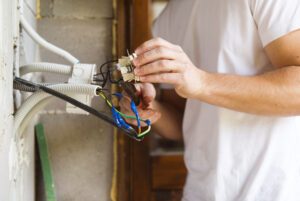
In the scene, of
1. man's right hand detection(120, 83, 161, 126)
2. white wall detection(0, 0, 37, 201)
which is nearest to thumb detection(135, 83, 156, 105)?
man's right hand detection(120, 83, 161, 126)

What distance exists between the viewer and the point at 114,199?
4.09ft

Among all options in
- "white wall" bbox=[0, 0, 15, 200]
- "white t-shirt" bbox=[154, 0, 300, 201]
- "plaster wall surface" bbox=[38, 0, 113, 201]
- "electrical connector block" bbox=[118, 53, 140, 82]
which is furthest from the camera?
"plaster wall surface" bbox=[38, 0, 113, 201]

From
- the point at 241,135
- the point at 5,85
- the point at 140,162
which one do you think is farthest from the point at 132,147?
the point at 5,85

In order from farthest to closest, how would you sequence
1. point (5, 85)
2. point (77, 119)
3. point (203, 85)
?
1. point (77, 119)
2. point (203, 85)
3. point (5, 85)

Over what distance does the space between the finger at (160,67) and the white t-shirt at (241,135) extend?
267mm

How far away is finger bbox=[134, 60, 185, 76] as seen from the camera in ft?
2.57

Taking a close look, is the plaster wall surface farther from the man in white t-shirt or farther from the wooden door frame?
the man in white t-shirt

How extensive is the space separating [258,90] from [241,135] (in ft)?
0.60

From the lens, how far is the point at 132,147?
1.35 metres

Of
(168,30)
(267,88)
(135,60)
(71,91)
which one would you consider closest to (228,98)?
(267,88)

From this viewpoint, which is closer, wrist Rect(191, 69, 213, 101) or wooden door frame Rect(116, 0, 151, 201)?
wrist Rect(191, 69, 213, 101)

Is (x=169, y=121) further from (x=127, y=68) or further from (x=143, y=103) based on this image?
(x=127, y=68)

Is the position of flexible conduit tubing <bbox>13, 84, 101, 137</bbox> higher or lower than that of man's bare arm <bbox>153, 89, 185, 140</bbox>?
higher

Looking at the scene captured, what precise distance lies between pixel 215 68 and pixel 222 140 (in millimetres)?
208
